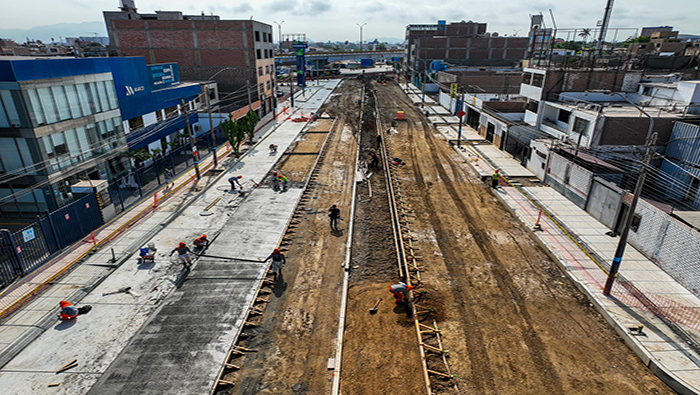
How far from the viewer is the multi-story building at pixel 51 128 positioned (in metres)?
20.8

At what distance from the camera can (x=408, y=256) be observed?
19.2m

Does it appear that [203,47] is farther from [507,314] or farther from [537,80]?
[507,314]

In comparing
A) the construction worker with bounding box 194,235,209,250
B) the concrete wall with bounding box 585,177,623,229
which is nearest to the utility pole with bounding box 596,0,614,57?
the concrete wall with bounding box 585,177,623,229

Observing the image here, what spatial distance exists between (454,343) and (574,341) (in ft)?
15.0

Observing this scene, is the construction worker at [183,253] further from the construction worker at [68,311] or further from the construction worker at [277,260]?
the construction worker at [277,260]

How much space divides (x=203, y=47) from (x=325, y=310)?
51.0 m

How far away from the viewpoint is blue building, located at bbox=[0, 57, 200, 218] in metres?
20.9

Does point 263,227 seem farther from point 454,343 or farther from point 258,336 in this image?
point 454,343

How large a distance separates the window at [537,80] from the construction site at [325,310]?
16469mm

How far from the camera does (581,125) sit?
2964 centimetres

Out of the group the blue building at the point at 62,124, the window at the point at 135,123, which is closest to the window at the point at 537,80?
the blue building at the point at 62,124

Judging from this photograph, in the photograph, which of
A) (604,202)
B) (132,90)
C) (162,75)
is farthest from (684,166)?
(162,75)

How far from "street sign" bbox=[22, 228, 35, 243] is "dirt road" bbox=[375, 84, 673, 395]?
19.4 meters

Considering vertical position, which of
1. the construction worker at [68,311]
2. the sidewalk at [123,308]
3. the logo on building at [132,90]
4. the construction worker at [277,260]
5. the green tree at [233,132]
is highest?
the logo on building at [132,90]
